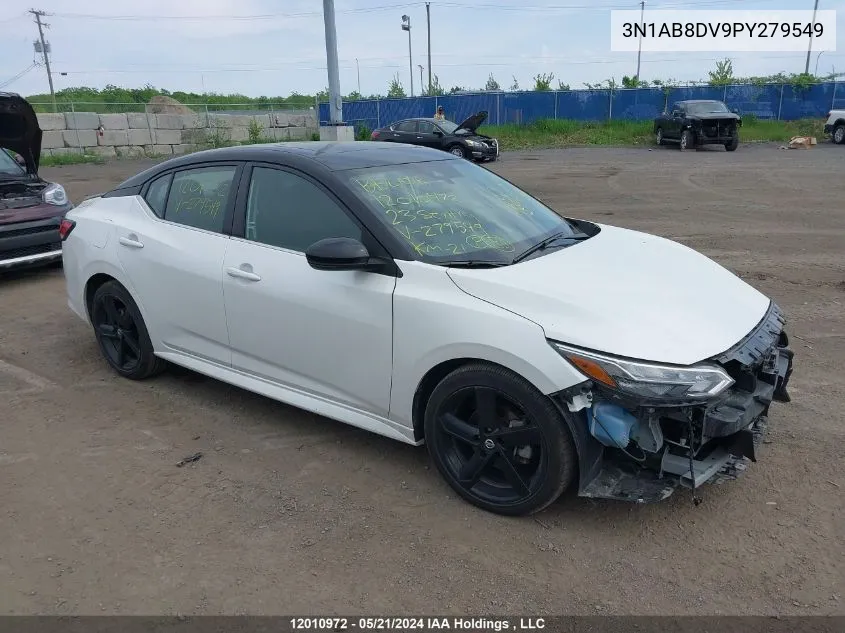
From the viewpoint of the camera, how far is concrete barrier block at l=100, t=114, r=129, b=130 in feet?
89.2

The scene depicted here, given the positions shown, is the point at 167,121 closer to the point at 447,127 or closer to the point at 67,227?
the point at 447,127

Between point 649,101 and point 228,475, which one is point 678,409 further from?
point 649,101

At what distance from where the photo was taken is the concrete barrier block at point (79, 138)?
26641mm

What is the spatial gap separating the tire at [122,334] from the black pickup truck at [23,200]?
295 centimetres

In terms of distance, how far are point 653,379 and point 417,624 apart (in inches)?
50.7

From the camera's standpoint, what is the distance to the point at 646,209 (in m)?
11.5

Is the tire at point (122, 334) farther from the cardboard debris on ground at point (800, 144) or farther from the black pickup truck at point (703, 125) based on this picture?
the cardboard debris on ground at point (800, 144)

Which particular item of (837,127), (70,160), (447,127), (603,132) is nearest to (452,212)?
(447,127)

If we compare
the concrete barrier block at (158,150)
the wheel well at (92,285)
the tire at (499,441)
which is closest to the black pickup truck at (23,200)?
the wheel well at (92,285)

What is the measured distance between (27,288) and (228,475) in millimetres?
5230

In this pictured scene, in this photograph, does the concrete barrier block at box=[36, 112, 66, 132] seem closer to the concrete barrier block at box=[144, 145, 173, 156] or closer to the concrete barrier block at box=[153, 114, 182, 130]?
→ the concrete barrier block at box=[144, 145, 173, 156]

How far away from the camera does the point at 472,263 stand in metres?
3.25

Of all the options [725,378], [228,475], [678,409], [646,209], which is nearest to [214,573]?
[228,475]

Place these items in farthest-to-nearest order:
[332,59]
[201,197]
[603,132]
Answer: [603,132] < [332,59] < [201,197]
